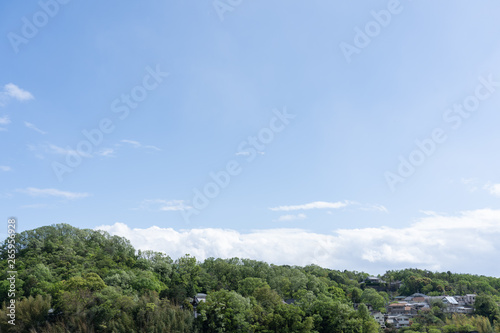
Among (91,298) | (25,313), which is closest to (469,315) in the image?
(91,298)

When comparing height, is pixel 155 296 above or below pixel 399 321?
above

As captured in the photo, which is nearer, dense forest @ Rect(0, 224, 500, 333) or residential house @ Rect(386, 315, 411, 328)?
dense forest @ Rect(0, 224, 500, 333)

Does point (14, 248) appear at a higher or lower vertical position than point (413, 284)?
higher

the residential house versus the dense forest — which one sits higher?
the dense forest

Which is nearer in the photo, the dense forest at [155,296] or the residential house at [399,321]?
the dense forest at [155,296]

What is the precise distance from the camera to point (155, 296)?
27.9 meters

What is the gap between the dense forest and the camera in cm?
2555

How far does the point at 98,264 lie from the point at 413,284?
50.1 metres

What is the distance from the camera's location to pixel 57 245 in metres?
37.4

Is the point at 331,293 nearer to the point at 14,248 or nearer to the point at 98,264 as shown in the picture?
the point at 98,264

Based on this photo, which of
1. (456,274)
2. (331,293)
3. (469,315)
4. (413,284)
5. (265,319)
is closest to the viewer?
(265,319)

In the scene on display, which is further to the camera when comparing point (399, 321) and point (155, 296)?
point (399, 321)

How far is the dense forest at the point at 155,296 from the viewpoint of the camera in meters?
25.5

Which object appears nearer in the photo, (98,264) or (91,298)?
(91,298)
